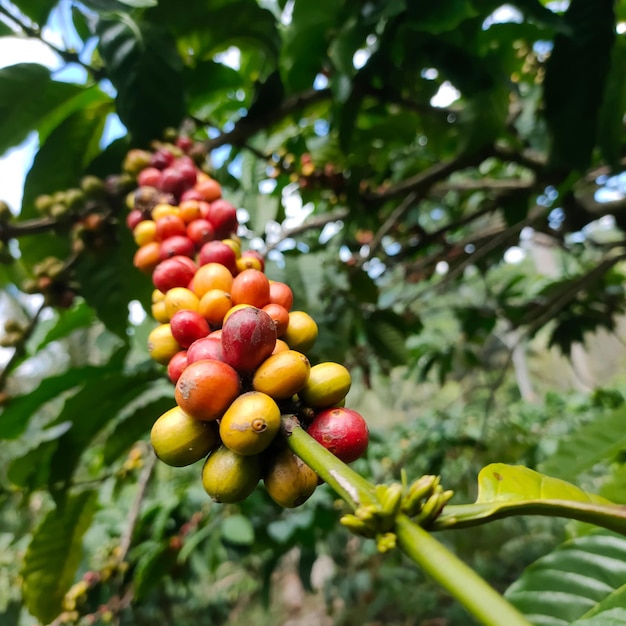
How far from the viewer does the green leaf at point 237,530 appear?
4.54 feet

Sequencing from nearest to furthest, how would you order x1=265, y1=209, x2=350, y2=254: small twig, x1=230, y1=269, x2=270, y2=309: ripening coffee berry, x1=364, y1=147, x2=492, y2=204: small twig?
x1=230, y1=269, x2=270, y2=309: ripening coffee berry
x1=364, y1=147, x2=492, y2=204: small twig
x1=265, y1=209, x2=350, y2=254: small twig

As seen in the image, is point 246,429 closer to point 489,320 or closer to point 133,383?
point 133,383

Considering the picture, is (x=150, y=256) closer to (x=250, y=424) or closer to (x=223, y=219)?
(x=223, y=219)

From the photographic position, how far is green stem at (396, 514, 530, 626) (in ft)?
0.75

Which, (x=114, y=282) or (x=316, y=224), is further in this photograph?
(x=316, y=224)

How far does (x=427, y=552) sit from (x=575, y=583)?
38 centimetres

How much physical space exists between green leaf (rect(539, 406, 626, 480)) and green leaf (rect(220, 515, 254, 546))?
839mm

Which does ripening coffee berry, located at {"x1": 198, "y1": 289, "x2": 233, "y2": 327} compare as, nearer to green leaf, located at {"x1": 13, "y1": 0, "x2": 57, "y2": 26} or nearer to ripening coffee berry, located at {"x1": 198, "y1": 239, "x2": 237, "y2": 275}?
ripening coffee berry, located at {"x1": 198, "y1": 239, "x2": 237, "y2": 275}

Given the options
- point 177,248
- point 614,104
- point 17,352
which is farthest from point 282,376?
point 614,104

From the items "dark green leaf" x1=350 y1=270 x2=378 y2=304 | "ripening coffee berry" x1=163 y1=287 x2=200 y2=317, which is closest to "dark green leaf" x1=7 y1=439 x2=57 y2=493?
"ripening coffee berry" x1=163 y1=287 x2=200 y2=317

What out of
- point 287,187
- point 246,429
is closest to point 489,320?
point 287,187

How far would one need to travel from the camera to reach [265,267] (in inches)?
37.2

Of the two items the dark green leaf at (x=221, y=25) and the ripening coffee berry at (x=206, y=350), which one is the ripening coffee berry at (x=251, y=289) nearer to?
the ripening coffee berry at (x=206, y=350)

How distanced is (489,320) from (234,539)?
1215 mm
